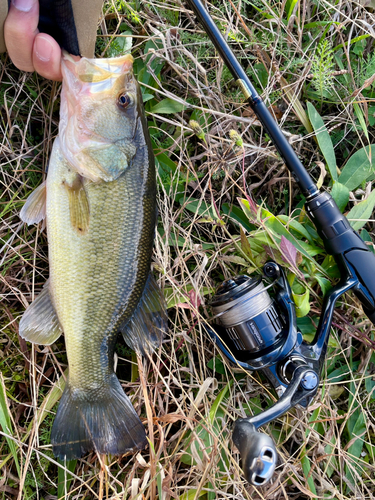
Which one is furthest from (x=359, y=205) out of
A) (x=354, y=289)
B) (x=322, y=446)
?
(x=322, y=446)

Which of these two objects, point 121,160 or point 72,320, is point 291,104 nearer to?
point 121,160

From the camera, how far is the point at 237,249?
7.40 feet

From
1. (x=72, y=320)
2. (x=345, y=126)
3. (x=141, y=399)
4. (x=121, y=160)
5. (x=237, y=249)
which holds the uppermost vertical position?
(x=345, y=126)

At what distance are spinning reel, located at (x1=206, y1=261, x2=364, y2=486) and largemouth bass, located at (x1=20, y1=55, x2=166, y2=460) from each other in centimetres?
36

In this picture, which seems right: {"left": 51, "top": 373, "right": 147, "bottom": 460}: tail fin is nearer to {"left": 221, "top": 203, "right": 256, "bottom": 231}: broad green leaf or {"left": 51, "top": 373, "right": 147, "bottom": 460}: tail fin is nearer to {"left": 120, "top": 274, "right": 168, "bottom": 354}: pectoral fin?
{"left": 120, "top": 274, "right": 168, "bottom": 354}: pectoral fin

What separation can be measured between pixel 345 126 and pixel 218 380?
1773 mm

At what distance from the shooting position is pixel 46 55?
5.68 ft

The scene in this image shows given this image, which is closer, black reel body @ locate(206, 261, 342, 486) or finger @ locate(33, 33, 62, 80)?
finger @ locate(33, 33, 62, 80)

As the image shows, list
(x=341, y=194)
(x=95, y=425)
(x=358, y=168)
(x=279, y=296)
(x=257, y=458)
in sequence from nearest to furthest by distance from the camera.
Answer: (x=257, y=458), (x=95, y=425), (x=279, y=296), (x=341, y=194), (x=358, y=168)

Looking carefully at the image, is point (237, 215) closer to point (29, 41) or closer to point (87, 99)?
point (87, 99)

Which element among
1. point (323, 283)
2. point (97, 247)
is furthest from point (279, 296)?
point (97, 247)

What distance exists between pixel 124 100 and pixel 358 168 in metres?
1.49

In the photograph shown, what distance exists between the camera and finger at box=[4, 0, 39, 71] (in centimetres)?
164

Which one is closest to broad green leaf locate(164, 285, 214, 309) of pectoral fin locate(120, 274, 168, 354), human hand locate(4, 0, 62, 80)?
pectoral fin locate(120, 274, 168, 354)
